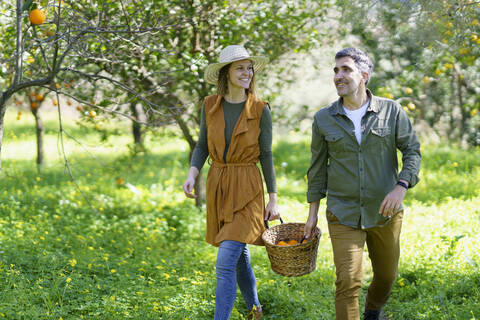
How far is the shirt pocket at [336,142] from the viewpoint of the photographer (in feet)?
10.6

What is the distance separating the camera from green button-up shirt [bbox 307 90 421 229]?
3.20 meters

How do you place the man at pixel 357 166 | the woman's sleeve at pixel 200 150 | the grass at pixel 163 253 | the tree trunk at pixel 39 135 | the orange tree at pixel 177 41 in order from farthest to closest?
1. the tree trunk at pixel 39 135
2. the orange tree at pixel 177 41
3. the grass at pixel 163 253
4. the woman's sleeve at pixel 200 150
5. the man at pixel 357 166

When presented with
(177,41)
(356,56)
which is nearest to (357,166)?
(356,56)

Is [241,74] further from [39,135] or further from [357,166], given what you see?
[39,135]

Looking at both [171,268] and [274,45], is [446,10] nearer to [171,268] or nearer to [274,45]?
[274,45]

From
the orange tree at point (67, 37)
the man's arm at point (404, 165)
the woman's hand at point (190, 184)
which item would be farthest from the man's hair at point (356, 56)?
the orange tree at point (67, 37)

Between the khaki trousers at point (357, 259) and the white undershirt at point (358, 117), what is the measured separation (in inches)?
21.3

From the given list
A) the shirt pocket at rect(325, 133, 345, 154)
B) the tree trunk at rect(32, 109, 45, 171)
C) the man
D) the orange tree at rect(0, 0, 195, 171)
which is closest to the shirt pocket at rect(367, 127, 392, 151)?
the man

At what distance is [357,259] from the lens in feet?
10.4

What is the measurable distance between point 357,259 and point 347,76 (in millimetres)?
1133

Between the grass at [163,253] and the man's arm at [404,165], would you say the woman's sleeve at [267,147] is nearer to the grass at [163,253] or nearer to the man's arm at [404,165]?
the man's arm at [404,165]

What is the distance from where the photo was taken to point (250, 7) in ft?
20.5

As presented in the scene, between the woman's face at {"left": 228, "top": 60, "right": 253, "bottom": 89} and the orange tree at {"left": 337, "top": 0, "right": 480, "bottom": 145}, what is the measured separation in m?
2.00

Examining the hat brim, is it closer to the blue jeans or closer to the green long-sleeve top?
the green long-sleeve top
